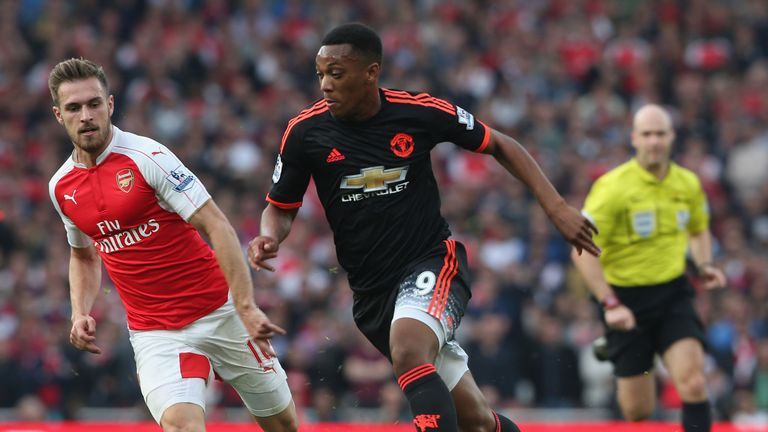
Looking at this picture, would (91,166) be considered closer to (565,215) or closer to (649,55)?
(565,215)

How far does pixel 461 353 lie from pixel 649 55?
1318cm

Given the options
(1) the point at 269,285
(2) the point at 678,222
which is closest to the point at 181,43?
(1) the point at 269,285

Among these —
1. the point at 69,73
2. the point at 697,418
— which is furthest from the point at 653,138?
the point at 69,73

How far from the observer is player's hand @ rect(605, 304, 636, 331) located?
8406 mm

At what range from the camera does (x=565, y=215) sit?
651 centimetres

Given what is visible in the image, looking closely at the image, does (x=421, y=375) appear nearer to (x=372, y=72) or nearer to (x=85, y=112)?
(x=372, y=72)

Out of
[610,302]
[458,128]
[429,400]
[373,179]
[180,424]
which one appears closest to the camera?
[429,400]

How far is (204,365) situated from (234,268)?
79 centimetres

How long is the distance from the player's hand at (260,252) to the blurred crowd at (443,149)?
6.47 meters

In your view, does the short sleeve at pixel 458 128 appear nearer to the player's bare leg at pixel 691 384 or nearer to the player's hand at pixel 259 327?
the player's hand at pixel 259 327

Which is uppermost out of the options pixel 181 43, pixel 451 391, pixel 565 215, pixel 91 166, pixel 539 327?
pixel 181 43

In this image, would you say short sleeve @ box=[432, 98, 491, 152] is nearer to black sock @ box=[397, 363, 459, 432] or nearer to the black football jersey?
the black football jersey

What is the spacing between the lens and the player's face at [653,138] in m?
9.04

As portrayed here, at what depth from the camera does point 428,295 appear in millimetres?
6453
